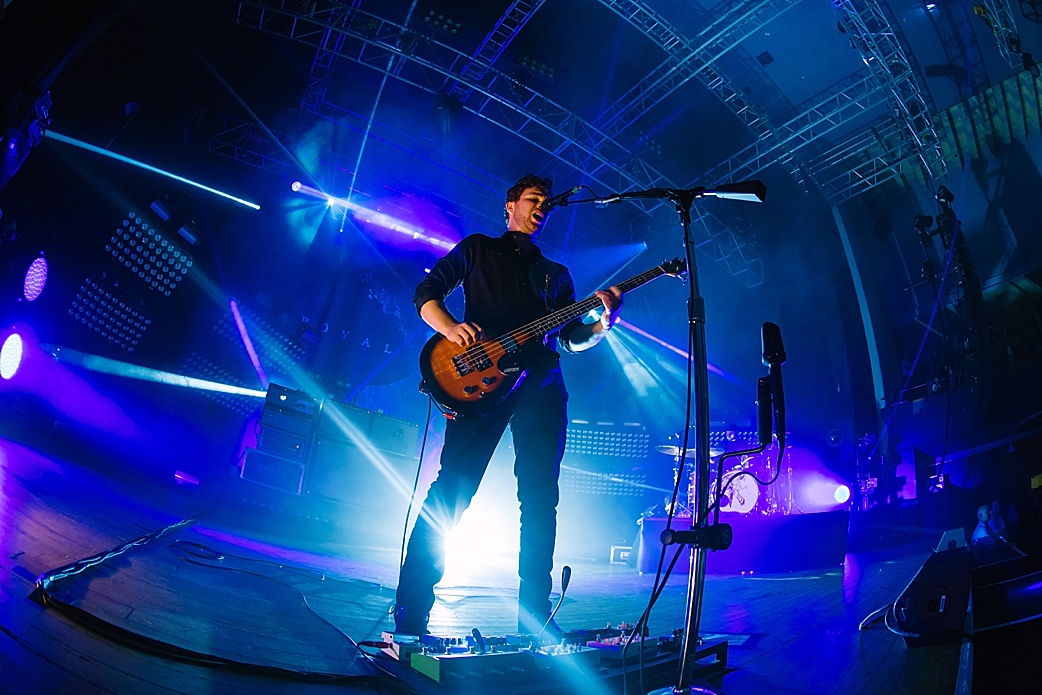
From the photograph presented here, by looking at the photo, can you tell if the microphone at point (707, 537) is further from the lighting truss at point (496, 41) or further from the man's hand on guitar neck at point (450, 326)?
the lighting truss at point (496, 41)

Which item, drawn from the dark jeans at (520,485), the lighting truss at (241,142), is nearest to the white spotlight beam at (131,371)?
the lighting truss at (241,142)

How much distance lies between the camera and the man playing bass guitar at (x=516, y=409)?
196 cm

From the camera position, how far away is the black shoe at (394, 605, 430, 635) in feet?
5.96

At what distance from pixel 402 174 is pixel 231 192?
2832 millimetres

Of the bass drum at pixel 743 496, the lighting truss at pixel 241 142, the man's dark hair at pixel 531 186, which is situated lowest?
the bass drum at pixel 743 496

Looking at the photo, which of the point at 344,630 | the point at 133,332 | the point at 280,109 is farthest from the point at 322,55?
the point at 344,630

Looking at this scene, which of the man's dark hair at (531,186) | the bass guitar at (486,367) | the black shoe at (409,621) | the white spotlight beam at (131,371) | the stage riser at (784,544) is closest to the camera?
the black shoe at (409,621)

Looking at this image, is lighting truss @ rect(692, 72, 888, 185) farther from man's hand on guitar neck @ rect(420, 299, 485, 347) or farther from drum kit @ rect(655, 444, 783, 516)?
man's hand on guitar neck @ rect(420, 299, 485, 347)

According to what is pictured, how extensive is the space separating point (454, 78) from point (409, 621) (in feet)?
24.2

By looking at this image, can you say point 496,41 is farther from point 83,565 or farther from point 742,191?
point 83,565

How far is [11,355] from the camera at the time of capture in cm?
553

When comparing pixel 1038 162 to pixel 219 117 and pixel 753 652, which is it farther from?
pixel 219 117

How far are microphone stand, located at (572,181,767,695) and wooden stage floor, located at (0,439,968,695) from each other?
0.12m

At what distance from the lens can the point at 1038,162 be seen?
827 centimetres
